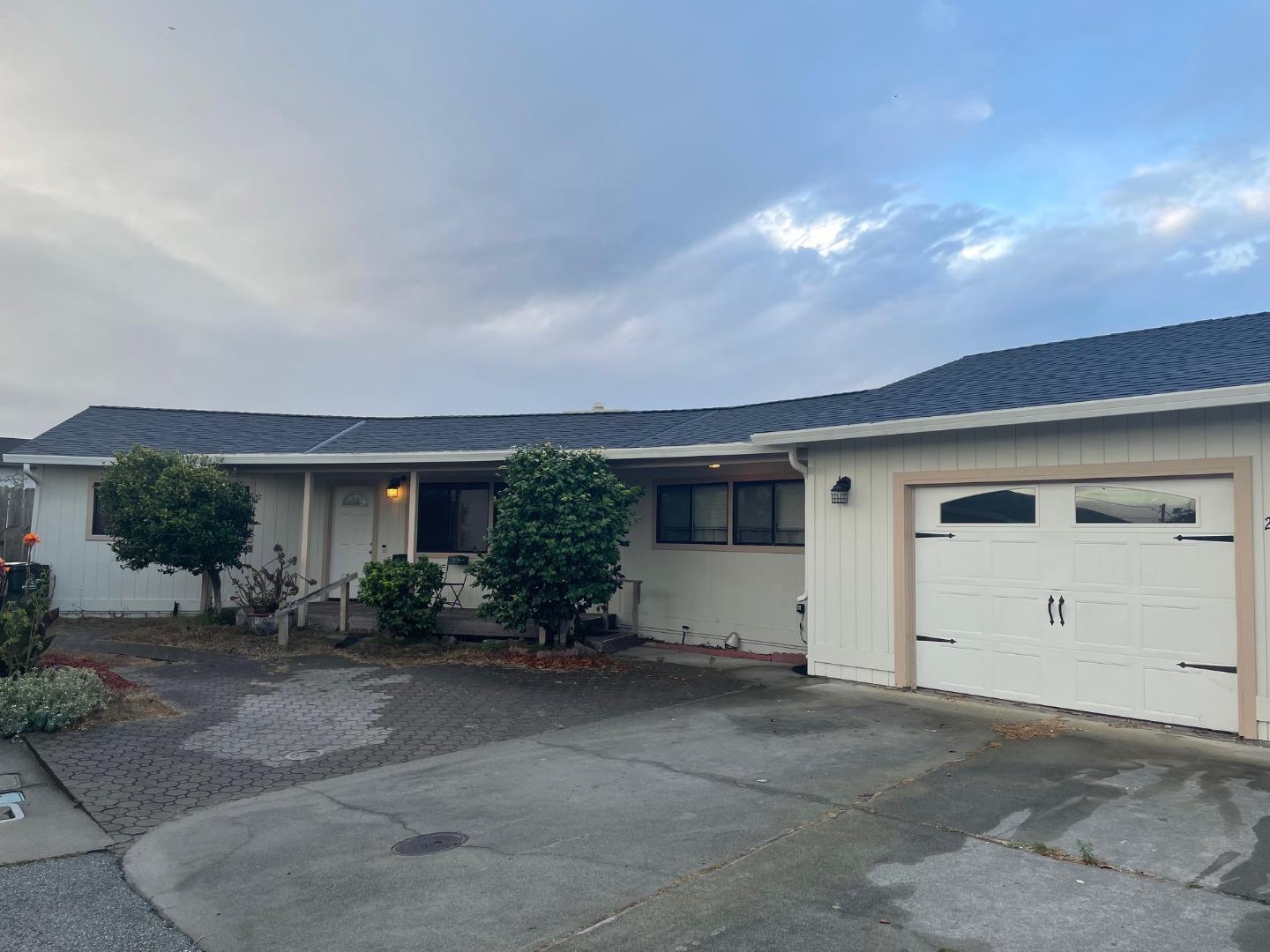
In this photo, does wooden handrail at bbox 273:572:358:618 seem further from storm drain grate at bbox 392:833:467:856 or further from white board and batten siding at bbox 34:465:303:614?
A: storm drain grate at bbox 392:833:467:856

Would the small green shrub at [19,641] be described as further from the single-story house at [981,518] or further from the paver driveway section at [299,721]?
the single-story house at [981,518]

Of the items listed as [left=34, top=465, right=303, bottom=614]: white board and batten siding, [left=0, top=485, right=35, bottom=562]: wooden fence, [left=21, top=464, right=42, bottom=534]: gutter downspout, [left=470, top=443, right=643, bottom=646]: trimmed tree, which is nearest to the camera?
[left=470, top=443, right=643, bottom=646]: trimmed tree

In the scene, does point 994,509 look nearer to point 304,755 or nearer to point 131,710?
point 304,755

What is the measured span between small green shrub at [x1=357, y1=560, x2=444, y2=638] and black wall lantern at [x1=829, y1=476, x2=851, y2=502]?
19.4ft

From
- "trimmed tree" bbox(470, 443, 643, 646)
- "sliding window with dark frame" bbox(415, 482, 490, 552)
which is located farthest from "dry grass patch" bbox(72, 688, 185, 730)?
"sliding window with dark frame" bbox(415, 482, 490, 552)

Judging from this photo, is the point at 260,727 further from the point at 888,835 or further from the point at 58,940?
the point at 888,835

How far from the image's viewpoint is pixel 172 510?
11.8 metres

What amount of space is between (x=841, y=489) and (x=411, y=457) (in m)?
6.57

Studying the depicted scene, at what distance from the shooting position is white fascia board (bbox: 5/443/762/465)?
33.2 ft

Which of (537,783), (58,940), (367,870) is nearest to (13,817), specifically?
(58,940)

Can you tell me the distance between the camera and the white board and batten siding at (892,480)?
600 centimetres

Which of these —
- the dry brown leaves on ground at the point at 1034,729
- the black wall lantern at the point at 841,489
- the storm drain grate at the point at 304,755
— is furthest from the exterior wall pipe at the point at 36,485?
the dry brown leaves on ground at the point at 1034,729

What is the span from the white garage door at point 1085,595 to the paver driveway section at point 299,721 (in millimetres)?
2598

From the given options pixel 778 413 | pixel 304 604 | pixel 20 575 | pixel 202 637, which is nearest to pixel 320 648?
pixel 304 604
